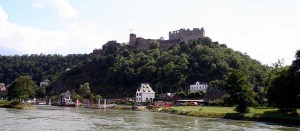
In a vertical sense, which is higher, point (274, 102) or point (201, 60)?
point (201, 60)

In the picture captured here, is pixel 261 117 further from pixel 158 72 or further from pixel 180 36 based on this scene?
pixel 180 36

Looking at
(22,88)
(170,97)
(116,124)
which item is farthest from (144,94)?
(116,124)

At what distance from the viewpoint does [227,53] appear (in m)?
157

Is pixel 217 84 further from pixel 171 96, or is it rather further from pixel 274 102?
pixel 274 102

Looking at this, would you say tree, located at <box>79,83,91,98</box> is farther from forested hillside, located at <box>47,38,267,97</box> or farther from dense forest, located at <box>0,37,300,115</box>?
forested hillside, located at <box>47,38,267,97</box>

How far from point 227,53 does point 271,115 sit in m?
96.7

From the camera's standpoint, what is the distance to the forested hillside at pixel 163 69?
14338cm

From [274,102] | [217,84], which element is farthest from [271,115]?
[217,84]

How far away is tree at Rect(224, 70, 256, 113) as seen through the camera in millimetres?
66938

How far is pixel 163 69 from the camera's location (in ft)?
493

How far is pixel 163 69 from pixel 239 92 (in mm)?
83361

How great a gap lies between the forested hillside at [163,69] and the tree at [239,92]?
56422 mm

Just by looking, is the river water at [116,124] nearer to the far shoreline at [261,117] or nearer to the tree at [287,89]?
the far shoreline at [261,117]

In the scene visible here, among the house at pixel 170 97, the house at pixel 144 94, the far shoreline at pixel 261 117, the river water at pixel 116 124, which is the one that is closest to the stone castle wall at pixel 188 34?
the house at pixel 144 94
